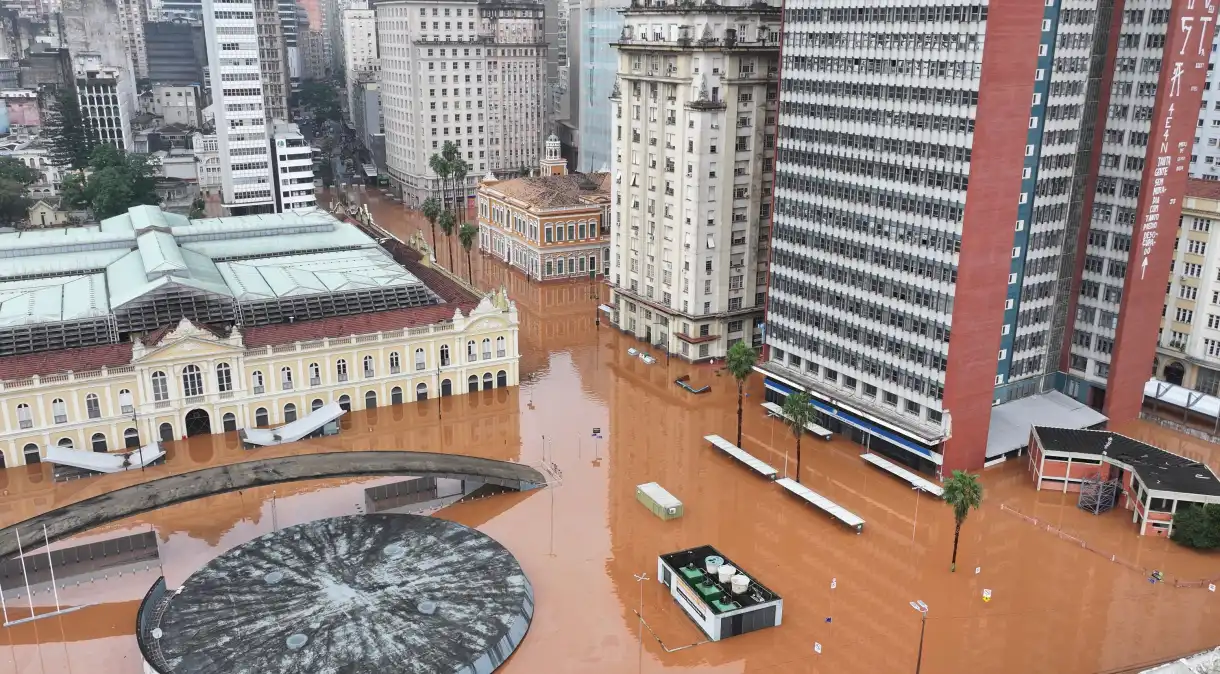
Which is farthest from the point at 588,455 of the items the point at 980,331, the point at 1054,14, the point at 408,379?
the point at 1054,14

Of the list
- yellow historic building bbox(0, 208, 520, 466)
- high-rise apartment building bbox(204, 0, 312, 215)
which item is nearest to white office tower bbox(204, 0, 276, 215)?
high-rise apartment building bbox(204, 0, 312, 215)

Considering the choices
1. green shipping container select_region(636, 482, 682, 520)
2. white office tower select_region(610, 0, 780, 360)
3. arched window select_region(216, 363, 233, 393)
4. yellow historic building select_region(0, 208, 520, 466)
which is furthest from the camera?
white office tower select_region(610, 0, 780, 360)

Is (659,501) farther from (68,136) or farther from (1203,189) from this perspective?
(68,136)

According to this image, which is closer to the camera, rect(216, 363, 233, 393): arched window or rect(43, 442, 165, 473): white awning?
rect(43, 442, 165, 473): white awning

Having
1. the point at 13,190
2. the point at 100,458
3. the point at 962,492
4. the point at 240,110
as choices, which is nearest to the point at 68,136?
the point at 13,190

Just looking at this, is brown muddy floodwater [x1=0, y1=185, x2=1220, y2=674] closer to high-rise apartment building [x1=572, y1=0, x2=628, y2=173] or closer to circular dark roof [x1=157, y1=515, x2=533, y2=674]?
circular dark roof [x1=157, y1=515, x2=533, y2=674]

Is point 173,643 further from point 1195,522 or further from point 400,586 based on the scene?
point 1195,522

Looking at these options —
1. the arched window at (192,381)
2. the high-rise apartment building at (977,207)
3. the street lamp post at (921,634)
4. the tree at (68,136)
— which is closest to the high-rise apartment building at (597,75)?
the high-rise apartment building at (977,207)
